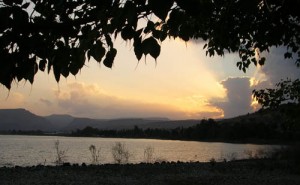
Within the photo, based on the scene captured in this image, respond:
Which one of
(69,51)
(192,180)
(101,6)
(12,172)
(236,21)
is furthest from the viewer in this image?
(12,172)

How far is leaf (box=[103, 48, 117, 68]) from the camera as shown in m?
2.18

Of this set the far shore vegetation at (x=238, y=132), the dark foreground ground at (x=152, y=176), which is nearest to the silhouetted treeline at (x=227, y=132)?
the far shore vegetation at (x=238, y=132)

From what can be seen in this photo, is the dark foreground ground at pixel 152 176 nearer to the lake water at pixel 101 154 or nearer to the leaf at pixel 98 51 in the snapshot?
the lake water at pixel 101 154

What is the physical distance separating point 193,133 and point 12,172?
13481 cm

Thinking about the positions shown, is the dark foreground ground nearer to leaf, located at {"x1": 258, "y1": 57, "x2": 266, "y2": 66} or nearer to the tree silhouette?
leaf, located at {"x1": 258, "y1": 57, "x2": 266, "y2": 66}

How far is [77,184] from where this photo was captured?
18.2 metres

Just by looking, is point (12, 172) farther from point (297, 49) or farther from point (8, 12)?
point (8, 12)

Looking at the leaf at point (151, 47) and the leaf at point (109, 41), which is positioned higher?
the leaf at point (109, 41)

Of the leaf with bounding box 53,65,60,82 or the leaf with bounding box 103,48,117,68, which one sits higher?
the leaf with bounding box 103,48,117,68

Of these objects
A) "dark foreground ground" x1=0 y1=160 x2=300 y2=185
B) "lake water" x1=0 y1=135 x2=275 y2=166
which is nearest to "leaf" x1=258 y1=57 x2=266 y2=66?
"dark foreground ground" x1=0 y1=160 x2=300 y2=185

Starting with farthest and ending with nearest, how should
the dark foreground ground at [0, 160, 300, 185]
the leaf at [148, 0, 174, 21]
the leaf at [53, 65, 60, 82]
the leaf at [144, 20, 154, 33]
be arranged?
the dark foreground ground at [0, 160, 300, 185], the leaf at [53, 65, 60, 82], the leaf at [144, 20, 154, 33], the leaf at [148, 0, 174, 21]

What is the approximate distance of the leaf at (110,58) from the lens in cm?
218

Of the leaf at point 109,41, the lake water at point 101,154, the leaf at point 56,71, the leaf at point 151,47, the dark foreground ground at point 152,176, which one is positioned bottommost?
the lake water at point 101,154

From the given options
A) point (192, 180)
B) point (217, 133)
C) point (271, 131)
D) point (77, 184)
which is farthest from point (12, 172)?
point (217, 133)
